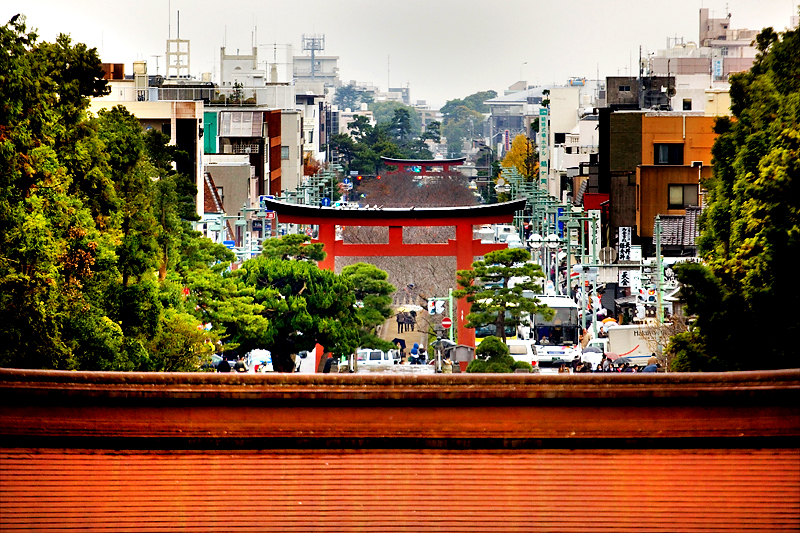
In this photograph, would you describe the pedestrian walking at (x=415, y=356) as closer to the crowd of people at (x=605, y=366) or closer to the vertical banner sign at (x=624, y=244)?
the crowd of people at (x=605, y=366)

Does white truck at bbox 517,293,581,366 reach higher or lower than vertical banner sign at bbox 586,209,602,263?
lower

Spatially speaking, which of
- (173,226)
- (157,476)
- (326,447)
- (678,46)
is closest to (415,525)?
(326,447)

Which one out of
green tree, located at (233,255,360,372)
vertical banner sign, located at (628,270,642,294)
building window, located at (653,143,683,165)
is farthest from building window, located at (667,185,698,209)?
green tree, located at (233,255,360,372)


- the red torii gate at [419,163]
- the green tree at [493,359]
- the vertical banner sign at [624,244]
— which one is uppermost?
the red torii gate at [419,163]

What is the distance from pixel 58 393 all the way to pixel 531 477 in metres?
5.11

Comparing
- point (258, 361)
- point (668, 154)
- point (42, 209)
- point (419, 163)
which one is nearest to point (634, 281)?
point (668, 154)

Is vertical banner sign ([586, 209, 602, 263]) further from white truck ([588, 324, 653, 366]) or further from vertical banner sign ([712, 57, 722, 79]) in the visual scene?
vertical banner sign ([712, 57, 722, 79])

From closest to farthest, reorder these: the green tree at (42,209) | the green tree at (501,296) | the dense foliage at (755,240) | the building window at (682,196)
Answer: the green tree at (42,209), the dense foliage at (755,240), the green tree at (501,296), the building window at (682,196)

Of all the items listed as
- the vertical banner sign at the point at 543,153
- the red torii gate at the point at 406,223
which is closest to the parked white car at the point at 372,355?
the red torii gate at the point at 406,223

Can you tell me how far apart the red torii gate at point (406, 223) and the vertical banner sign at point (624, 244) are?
4.63 meters

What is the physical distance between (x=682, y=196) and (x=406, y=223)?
11188 mm

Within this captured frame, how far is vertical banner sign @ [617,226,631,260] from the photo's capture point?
47053 mm

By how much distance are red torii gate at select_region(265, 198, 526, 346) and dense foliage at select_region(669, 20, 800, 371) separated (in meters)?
19.2

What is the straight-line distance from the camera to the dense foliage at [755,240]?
19469mm
